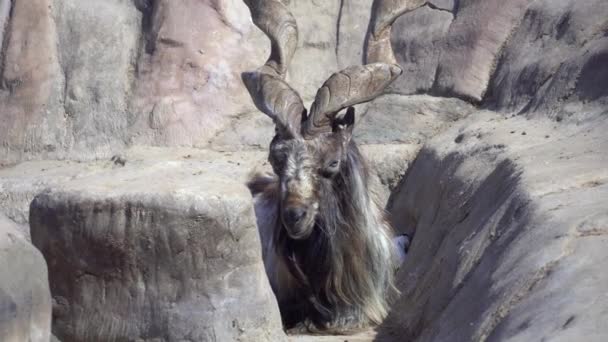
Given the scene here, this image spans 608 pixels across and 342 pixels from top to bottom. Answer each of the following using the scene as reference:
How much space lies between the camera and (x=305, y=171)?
6.58m

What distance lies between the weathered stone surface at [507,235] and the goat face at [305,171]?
2.19ft

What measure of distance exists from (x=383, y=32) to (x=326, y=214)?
182 centimetres

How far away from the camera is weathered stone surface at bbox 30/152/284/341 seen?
4.88 metres

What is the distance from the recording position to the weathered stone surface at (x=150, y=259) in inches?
192

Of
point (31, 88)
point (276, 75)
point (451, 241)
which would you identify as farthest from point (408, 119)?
point (31, 88)

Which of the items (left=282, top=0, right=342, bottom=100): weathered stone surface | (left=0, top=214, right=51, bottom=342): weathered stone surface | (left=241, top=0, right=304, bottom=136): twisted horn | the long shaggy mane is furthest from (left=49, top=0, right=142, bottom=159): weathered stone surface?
(left=0, top=214, right=51, bottom=342): weathered stone surface

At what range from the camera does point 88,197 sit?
4.91 m

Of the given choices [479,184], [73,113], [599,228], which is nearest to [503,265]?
[599,228]

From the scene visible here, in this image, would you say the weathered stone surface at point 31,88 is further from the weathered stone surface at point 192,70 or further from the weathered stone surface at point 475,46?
the weathered stone surface at point 475,46

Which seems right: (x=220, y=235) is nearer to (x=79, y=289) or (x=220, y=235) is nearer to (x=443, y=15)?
(x=79, y=289)

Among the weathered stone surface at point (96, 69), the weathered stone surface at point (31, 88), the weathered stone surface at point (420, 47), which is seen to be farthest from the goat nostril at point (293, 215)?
the weathered stone surface at point (31, 88)

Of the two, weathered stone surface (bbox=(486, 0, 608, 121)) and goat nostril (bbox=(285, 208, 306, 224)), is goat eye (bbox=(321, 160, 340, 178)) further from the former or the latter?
weathered stone surface (bbox=(486, 0, 608, 121))

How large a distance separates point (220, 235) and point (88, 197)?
0.59 m

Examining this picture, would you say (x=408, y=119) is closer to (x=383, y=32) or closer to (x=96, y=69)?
(x=383, y=32)
